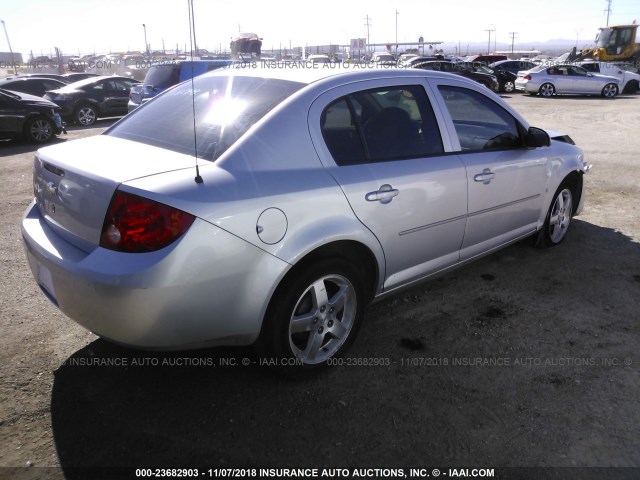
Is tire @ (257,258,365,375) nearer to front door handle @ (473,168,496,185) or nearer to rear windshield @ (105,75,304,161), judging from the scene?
rear windshield @ (105,75,304,161)

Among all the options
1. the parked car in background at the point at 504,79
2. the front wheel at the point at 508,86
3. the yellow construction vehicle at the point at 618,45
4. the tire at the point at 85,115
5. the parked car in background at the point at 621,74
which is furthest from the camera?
the yellow construction vehicle at the point at 618,45

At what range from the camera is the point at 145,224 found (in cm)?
235

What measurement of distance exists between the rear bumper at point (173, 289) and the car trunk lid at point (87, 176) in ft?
0.41

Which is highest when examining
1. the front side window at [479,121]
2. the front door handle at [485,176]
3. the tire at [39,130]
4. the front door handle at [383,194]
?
the front side window at [479,121]

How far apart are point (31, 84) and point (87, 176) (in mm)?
15376

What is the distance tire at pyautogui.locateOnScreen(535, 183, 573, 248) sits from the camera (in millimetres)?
4855

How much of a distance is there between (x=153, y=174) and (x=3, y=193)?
5.91 meters

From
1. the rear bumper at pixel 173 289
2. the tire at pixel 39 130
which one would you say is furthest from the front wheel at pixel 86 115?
the rear bumper at pixel 173 289

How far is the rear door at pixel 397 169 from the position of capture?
117 inches

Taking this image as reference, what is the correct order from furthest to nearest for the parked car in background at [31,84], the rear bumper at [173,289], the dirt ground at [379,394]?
the parked car in background at [31,84] → the dirt ground at [379,394] → the rear bumper at [173,289]

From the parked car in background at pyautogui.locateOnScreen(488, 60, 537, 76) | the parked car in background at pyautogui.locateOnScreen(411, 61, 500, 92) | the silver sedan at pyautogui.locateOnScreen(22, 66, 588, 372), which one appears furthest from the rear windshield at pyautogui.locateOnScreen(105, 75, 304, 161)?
the parked car in background at pyautogui.locateOnScreen(488, 60, 537, 76)

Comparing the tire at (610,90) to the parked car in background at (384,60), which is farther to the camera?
the tire at (610,90)

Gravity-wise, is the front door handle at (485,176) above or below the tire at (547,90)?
above

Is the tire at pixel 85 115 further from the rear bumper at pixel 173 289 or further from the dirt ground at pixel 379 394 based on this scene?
the rear bumper at pixel 173 289
